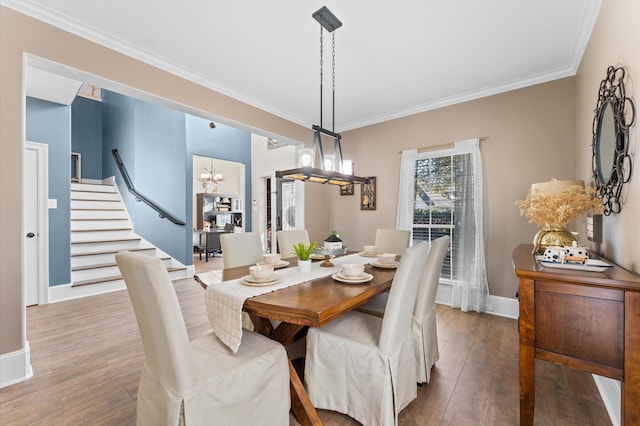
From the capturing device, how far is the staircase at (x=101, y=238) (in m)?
4.44

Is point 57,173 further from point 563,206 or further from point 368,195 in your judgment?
point 563,206

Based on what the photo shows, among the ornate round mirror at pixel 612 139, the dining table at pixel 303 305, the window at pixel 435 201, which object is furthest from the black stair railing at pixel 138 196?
the ornate round mirror at pixel 612 139

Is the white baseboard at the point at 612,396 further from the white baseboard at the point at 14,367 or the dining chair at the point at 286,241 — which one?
the white baseboard at the point at 14,367

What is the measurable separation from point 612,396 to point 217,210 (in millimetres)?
9000

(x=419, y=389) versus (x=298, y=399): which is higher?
(x=298, y=399)

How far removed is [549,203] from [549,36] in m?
1.58

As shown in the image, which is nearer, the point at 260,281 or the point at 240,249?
the point at 260,281

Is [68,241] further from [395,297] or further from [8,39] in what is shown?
[395,297]

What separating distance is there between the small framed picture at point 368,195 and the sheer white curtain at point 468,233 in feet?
3.77

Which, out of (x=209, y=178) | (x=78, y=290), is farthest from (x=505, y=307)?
(x=209, y=178)

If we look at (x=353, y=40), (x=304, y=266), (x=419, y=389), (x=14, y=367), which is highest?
(x=353, y=40)

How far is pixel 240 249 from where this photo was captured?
272cm

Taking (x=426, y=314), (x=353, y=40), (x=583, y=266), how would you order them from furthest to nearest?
(x=353, y=40) → (x=426, y=314) → (x=583, y=266)

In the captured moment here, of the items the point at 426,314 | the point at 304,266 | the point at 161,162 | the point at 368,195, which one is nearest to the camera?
the point at 426,314
